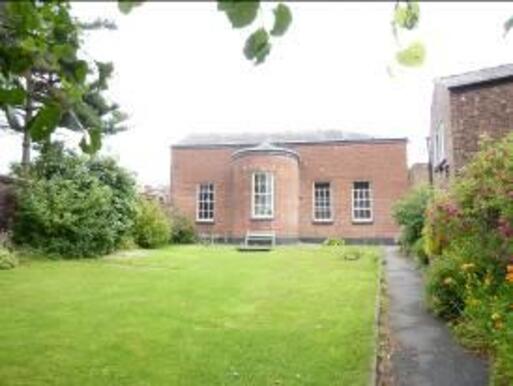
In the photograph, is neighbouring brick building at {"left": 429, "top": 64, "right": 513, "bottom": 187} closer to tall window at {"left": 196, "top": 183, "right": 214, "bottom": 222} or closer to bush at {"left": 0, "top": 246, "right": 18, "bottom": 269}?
bush at {"left": 0, "top": 246, "right": 18, "bottom": 269}

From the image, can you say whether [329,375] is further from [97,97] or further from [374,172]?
[374,172]

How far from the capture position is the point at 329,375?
804 centimetres

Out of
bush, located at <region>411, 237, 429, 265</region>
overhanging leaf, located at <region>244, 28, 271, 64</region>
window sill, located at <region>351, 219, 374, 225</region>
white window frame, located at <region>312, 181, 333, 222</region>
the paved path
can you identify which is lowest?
the paved path

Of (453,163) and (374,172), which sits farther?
(374,172)

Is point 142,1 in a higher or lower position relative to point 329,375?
higher

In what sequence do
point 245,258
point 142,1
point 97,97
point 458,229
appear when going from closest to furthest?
point 142,1
point 458,229
point 245,258
point 97,97

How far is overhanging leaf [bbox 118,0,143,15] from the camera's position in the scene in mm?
1991

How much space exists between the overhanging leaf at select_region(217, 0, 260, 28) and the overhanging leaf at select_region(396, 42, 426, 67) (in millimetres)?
653

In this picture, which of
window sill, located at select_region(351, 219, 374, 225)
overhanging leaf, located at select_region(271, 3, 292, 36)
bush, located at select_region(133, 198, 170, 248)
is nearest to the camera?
overhanging leaf, located at select_region(271, 3, 292, 36)

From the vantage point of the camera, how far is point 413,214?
22.0 meters

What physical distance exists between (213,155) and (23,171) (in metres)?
14.9

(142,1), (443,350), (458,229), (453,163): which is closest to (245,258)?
(453,163)

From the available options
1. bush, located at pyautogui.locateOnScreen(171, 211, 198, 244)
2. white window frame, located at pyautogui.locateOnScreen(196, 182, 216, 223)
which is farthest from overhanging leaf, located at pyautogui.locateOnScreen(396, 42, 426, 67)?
white window frame, located at pyautogui.locateOnScreen(196, 182, 216, 223)

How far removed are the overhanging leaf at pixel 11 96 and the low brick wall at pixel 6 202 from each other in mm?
17970
